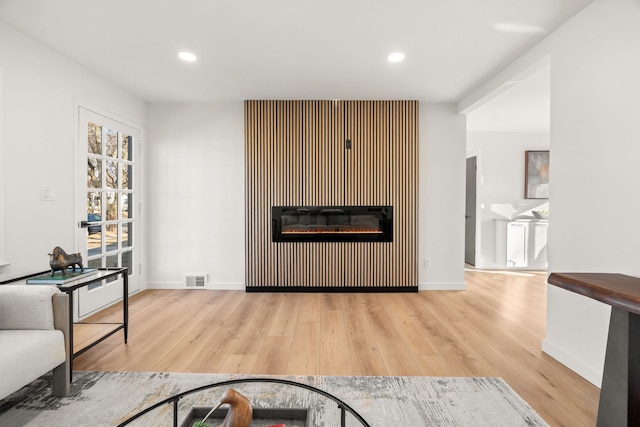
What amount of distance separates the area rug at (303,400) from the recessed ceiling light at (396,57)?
8.52ft

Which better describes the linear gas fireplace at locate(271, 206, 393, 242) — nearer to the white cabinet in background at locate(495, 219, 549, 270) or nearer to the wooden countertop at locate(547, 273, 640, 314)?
the wooden countertop at locate(547, 273, 640, 314)

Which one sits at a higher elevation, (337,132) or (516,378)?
(337,132)

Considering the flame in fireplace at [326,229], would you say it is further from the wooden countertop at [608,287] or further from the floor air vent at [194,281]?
the wooden countertop at [608,287]

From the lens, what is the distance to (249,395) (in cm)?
207

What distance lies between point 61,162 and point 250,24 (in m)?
2.08

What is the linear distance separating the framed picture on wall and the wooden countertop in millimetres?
4792

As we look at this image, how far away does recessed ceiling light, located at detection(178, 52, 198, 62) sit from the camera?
3.14 metres

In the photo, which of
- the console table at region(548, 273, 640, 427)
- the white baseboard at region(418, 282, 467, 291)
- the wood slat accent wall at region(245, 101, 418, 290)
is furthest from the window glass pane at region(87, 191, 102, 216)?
the console table at region(548, 273, 640, 427)

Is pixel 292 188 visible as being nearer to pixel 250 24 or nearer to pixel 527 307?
pixel 250 24

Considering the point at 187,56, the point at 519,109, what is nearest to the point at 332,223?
the point at 187,56

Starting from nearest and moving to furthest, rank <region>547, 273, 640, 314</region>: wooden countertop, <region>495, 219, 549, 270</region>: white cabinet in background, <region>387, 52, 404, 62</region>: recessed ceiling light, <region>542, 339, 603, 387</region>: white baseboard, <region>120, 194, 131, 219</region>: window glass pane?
Result: 1. <region>547, 273, 640, 314</region>: wooden countertop
2. <region>542, 339, 603, 387</region>: white baseboard
3. <region>387, 52, 404, 62</region>: recessed ceiling light
4. <region>120, 194, 131, 219</region>: window glass pane
5. <region>495, 219, 549, 270</region>: white cabinet in background

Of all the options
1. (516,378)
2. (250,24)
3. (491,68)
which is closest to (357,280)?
(516,378)

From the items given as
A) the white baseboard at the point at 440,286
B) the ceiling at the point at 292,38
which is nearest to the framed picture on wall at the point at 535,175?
the white baseboard at the point at 440,286

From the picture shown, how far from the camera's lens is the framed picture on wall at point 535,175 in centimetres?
633
